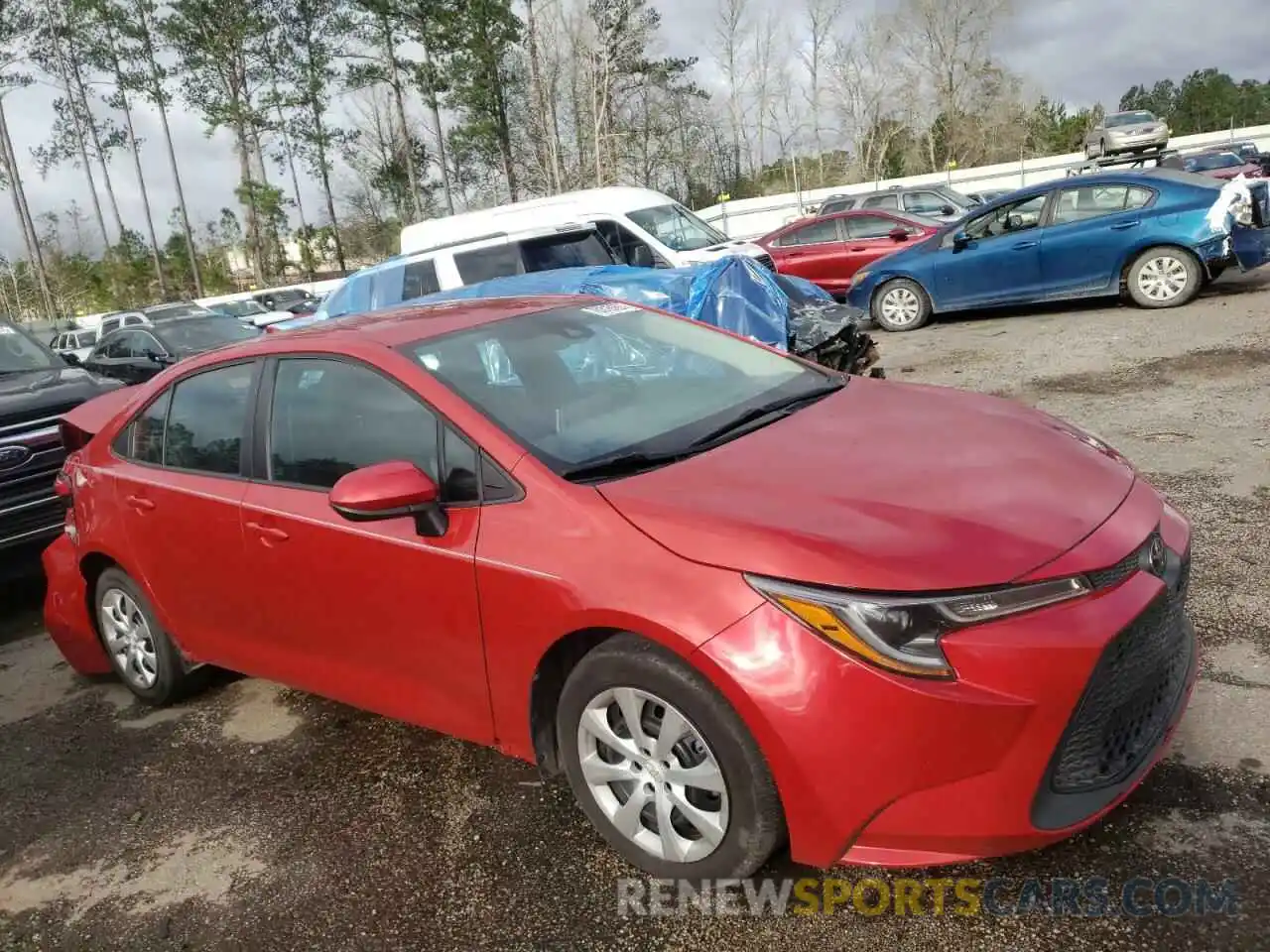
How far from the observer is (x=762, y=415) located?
3.13 m

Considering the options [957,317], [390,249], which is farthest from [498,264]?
[390,249]

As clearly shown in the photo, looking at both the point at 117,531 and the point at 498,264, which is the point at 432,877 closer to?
the point at 117,531

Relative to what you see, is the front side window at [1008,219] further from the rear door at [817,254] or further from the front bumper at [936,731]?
the front bumper at [936,731]

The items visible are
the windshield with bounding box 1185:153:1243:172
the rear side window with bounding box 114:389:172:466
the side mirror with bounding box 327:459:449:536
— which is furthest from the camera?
the windshield with bounding box 1185:153:1243:172

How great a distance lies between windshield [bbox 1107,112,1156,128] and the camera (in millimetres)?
Answer: 28422

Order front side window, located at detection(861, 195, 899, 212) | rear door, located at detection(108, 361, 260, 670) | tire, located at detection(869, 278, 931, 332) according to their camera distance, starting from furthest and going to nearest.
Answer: front side window, located at detection(861, 195, 899, 212), tire, located at detection(869, 278, 931, 332), rear door, located at detection(108, 361, 260, 670)

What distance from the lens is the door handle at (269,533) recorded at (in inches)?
128

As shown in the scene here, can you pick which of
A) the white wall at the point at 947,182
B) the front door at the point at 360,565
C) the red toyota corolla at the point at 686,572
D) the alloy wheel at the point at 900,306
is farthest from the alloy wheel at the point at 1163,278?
the white wall at the point at 947,182

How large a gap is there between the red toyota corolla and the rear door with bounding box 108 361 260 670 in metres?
0.02

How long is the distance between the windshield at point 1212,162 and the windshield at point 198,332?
67.0ft

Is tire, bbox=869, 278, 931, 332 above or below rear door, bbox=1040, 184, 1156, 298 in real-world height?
below

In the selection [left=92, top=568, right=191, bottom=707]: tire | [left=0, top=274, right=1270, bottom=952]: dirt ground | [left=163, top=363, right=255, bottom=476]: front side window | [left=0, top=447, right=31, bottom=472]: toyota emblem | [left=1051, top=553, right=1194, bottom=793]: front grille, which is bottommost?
[left=0, top=274, right=1270, bottom=952]: dirt ground

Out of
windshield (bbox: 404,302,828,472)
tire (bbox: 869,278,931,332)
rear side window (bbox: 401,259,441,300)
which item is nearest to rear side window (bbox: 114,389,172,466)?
windshield (bbox: 404,302,828,472)

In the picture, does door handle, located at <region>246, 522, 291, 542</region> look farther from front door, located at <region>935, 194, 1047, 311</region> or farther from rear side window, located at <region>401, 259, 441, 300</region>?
front door, located at <region>935, 194, 1047, 311</region>
